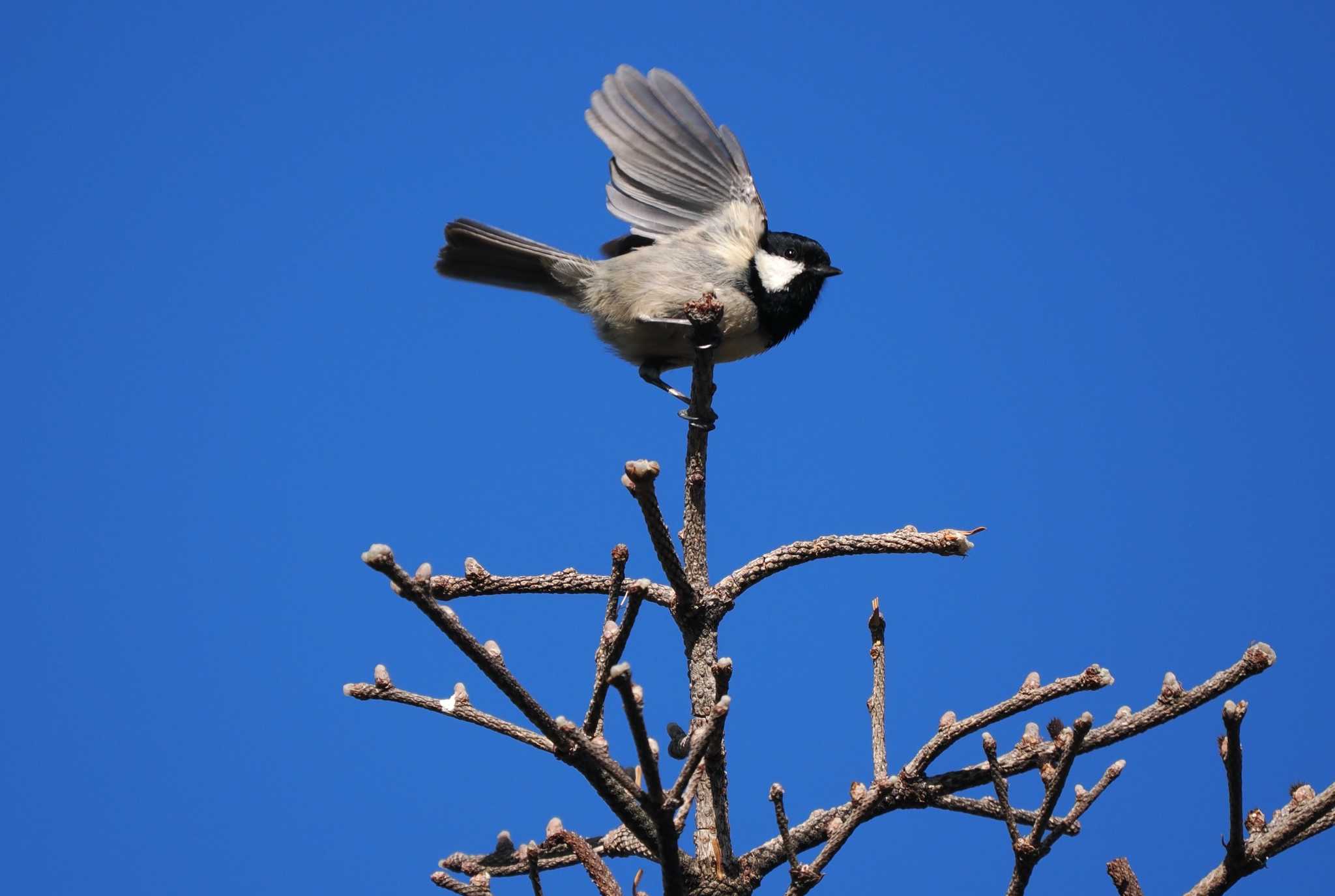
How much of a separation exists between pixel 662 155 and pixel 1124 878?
251 centimetres

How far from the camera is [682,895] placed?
2.00 meters

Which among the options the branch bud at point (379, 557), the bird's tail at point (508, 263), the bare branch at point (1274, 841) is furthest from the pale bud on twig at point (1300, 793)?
the bird's tail at point (508, 263)

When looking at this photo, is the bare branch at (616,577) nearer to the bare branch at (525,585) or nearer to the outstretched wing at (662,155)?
the bare branch at (525,585)

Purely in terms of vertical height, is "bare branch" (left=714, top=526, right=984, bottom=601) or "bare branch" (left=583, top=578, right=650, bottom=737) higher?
"bare branch" (left=714, top=526, right=984, bottom=601)

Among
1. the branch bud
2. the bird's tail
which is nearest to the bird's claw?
the branch bud

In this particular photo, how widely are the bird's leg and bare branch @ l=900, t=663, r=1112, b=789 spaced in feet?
6.24

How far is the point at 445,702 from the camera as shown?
2.42 m

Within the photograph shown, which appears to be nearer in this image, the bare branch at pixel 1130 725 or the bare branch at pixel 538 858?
the bare branch at pixel 1130 725

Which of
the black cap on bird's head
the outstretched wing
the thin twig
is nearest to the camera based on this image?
the thin twig

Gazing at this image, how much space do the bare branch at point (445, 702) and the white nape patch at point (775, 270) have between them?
1.89 metres

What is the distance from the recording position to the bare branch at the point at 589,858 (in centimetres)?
218

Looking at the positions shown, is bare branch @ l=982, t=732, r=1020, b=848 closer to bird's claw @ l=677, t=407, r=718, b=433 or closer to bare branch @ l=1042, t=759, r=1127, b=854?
bare branch @ l=1042, t=759, r=1127, b=854

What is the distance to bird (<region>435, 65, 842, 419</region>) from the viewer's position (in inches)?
145

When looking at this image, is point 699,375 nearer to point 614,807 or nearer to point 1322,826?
point 614,807
